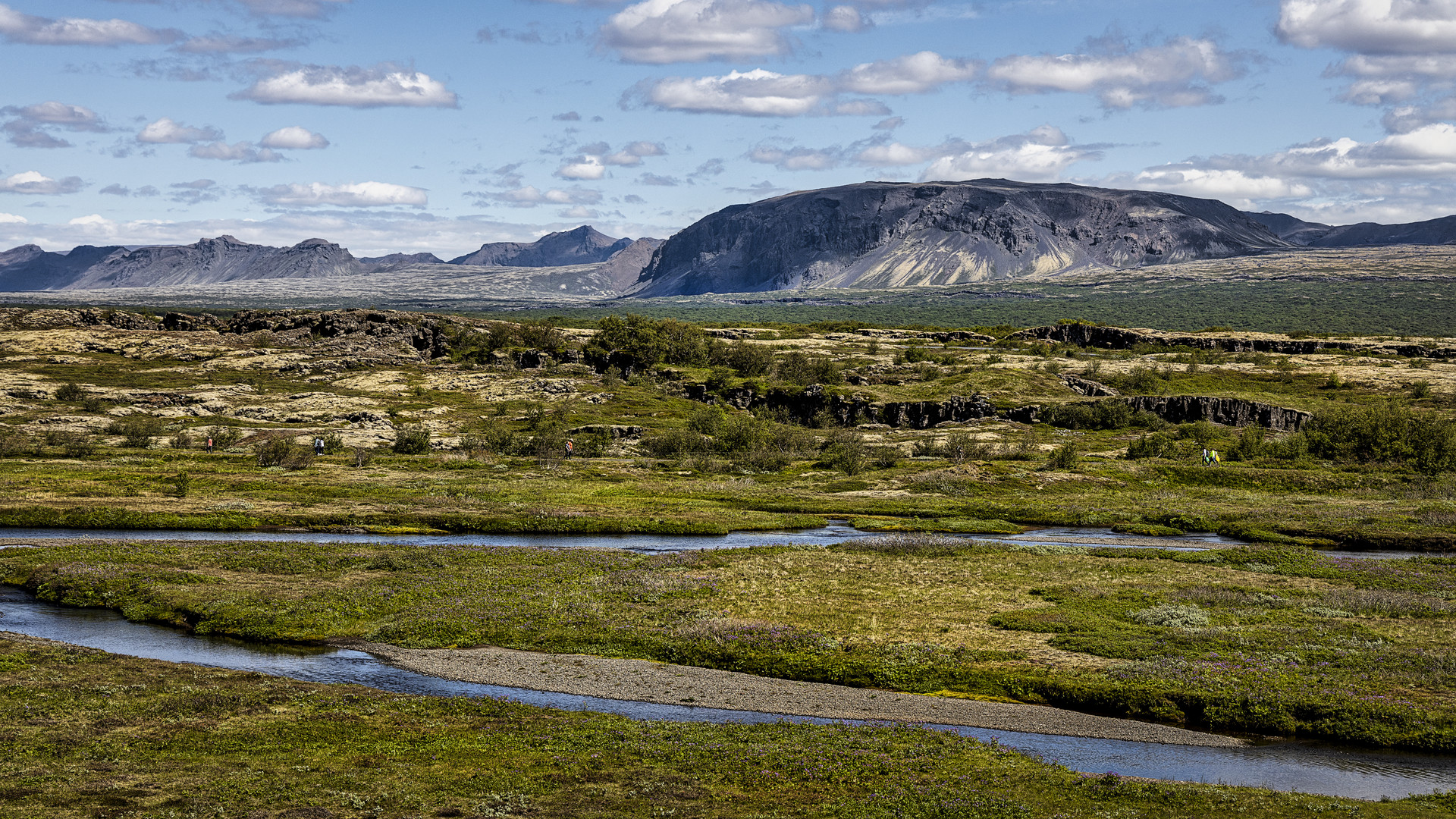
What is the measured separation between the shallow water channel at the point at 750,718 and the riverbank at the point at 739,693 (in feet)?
1.55

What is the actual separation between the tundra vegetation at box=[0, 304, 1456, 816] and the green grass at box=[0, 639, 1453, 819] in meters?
0.32

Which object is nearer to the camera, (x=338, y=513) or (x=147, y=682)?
(x=147, y=682)

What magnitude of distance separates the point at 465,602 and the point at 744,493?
40.8m

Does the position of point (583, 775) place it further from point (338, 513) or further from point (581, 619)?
point (338, 513)

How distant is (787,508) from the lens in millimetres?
79062

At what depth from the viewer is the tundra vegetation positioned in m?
35.1

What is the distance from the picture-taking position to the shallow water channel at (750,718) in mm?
27812

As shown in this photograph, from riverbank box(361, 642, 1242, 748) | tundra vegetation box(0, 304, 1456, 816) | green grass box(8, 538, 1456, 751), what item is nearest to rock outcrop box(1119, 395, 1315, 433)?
tundra vegetation box(0, 304, 1456, 816)

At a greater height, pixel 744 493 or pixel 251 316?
pixel 251 316

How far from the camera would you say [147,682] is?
33.1 meters

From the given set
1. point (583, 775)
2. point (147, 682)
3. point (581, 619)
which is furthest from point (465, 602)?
point (583, 775)

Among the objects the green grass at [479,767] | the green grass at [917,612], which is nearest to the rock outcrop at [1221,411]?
the green grass at [917,612]

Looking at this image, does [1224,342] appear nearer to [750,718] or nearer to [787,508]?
[787,508]

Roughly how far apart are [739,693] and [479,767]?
1047cm
